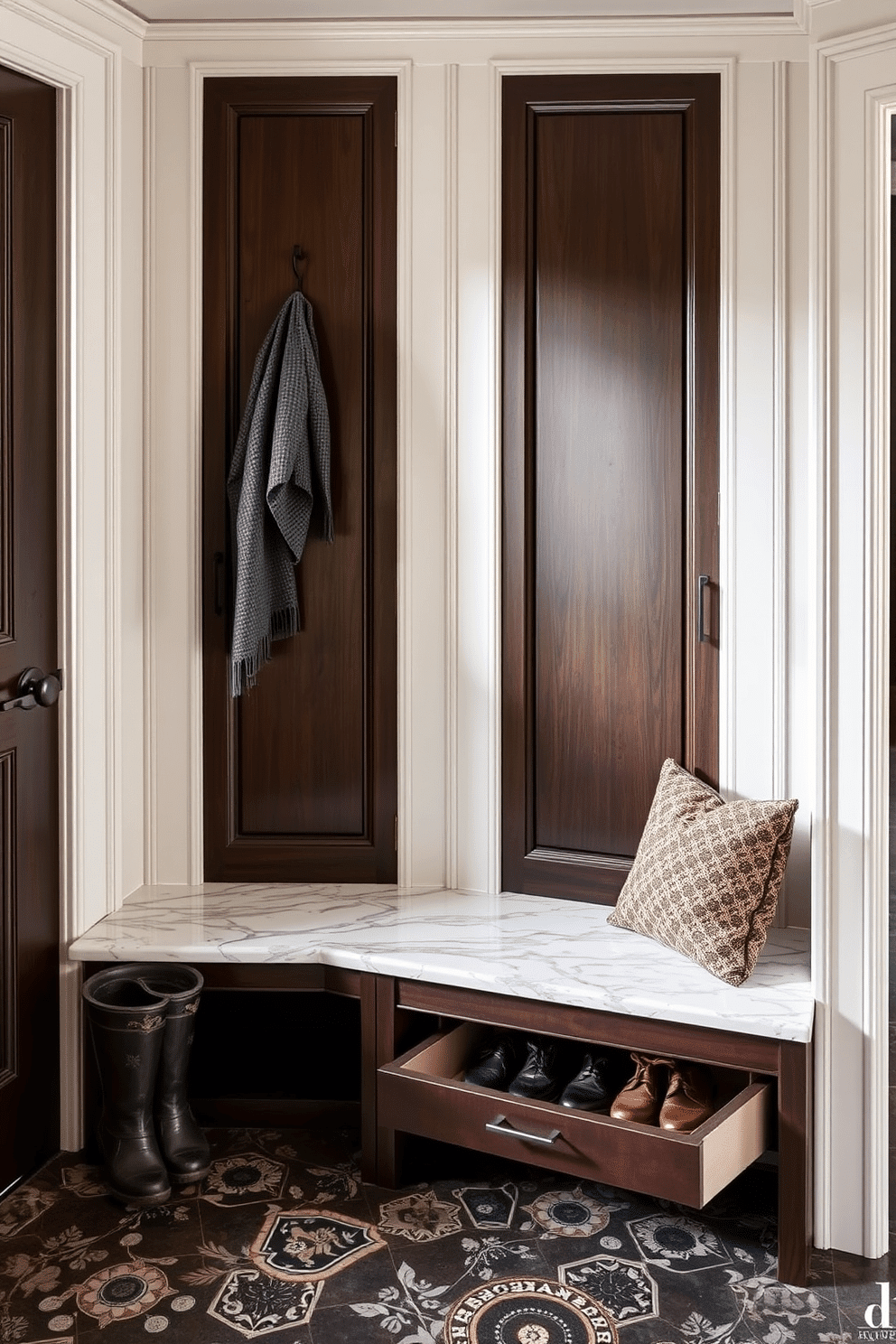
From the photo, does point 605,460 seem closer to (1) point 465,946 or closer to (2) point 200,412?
(2) point 200,412

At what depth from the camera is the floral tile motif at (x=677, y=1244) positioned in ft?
6.88

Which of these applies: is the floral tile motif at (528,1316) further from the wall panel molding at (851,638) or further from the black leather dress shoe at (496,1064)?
the wall panel molding at (851,638)

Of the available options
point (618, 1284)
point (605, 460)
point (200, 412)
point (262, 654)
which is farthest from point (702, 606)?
point (618, 1284)

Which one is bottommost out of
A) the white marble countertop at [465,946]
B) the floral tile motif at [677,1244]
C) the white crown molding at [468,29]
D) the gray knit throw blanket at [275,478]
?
the floral tile motif at [677,1244]

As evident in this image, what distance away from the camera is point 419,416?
276 centimetres

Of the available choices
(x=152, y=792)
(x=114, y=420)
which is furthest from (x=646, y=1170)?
(x=114, y=420)

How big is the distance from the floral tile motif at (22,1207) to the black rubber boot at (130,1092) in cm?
13

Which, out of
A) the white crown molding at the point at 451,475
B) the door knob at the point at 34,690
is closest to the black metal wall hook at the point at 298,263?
the white crown molding at the point at 451,475

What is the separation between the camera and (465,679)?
279 cm

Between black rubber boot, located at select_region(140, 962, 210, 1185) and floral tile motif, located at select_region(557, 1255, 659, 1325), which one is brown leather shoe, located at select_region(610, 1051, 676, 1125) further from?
black rubber boot, located at select_region(140, 962, 210, 1185)

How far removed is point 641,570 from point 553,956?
2.77 ft

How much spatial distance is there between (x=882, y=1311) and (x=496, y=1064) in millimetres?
762

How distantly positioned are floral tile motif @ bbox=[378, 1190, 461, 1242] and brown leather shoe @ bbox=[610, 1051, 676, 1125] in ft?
1.17

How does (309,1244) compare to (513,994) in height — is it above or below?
below
